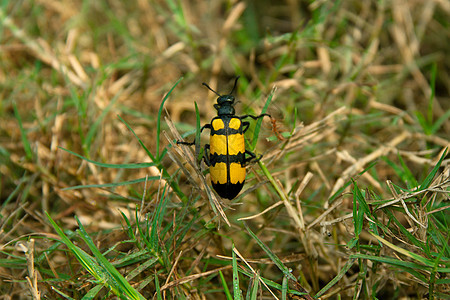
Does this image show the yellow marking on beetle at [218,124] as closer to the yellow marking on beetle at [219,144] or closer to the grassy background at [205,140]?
the yellow marking on beetle at [219,144]

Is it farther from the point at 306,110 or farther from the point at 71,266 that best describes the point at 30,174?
the point at 306,110

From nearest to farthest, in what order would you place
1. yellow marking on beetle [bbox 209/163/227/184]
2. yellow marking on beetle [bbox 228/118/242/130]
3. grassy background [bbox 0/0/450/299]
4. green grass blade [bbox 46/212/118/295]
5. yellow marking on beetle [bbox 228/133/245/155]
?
green grass blade [bbox 46/212/118/295], grassy background [bbox 0/0/450/299], yellow marking on beetle [bbox 209/163/227/184], yellow marking on beetle [bbox 228/133/245/155], yellow marking on beetle [bbox 228/118/242/130]

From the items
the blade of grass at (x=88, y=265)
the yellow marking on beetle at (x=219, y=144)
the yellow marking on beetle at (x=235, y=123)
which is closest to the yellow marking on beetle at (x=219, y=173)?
the yellow marking on beetle at (x=219, y=144)

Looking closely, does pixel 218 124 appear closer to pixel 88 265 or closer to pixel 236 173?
pixel 236 173

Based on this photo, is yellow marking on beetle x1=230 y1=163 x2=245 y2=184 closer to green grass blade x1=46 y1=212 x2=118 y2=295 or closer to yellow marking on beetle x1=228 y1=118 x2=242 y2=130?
yellow marking on beetle x1=228 y1=118 x2=242 y2=130

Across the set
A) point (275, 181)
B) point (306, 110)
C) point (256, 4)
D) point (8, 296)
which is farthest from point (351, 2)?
point (8, 296)

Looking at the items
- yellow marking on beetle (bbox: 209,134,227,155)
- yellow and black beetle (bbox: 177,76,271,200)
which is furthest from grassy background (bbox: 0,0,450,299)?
yellow marking on beetle (bbox: 209,134,227,155)
